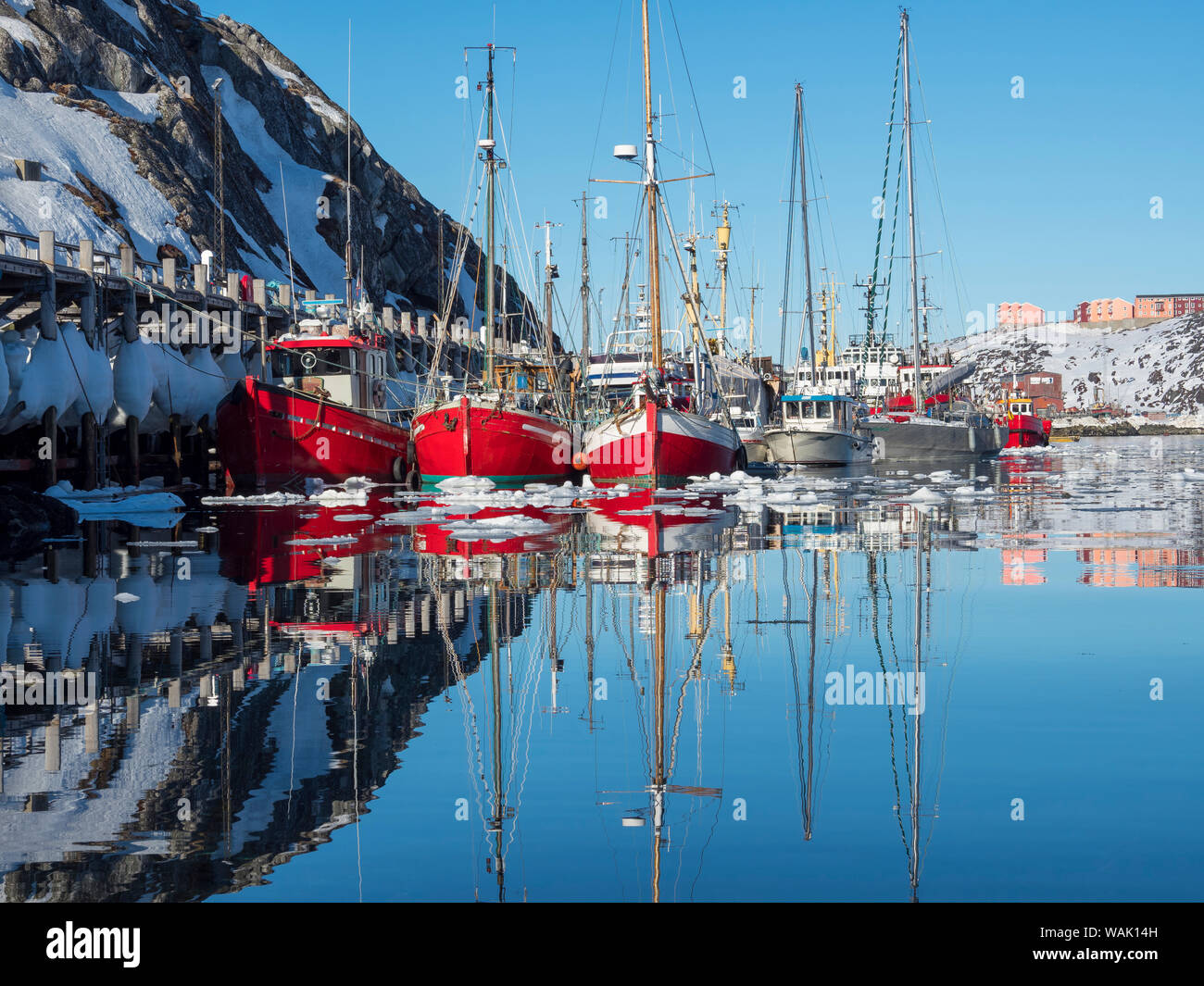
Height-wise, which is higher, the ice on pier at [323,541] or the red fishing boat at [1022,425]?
the red fishing boat at [1022,425]

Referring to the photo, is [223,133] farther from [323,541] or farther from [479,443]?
[323,541]

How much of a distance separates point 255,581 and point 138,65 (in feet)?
303

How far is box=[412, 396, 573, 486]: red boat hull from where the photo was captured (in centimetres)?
3597

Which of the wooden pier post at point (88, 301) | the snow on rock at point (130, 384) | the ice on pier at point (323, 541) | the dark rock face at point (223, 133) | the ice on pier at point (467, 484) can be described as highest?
the dark rock face at point (223, 133)

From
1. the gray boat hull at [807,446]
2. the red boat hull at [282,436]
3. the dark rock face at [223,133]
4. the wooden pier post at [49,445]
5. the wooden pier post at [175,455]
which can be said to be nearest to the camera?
the wooden pier post at [49,445]

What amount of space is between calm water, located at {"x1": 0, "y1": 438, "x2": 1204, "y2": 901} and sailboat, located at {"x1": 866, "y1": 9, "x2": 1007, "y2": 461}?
4195cm

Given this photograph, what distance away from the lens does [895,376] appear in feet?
312

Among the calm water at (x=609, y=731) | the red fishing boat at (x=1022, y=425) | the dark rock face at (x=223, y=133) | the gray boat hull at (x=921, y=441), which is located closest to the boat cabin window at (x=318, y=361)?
the calm water at (x=609, y=731)

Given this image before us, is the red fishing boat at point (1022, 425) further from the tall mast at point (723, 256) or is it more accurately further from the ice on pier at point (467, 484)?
the ice on pier at point (467, 484)

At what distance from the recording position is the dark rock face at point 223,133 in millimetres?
83062

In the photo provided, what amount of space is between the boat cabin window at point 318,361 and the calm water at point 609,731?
23092 millimetres
